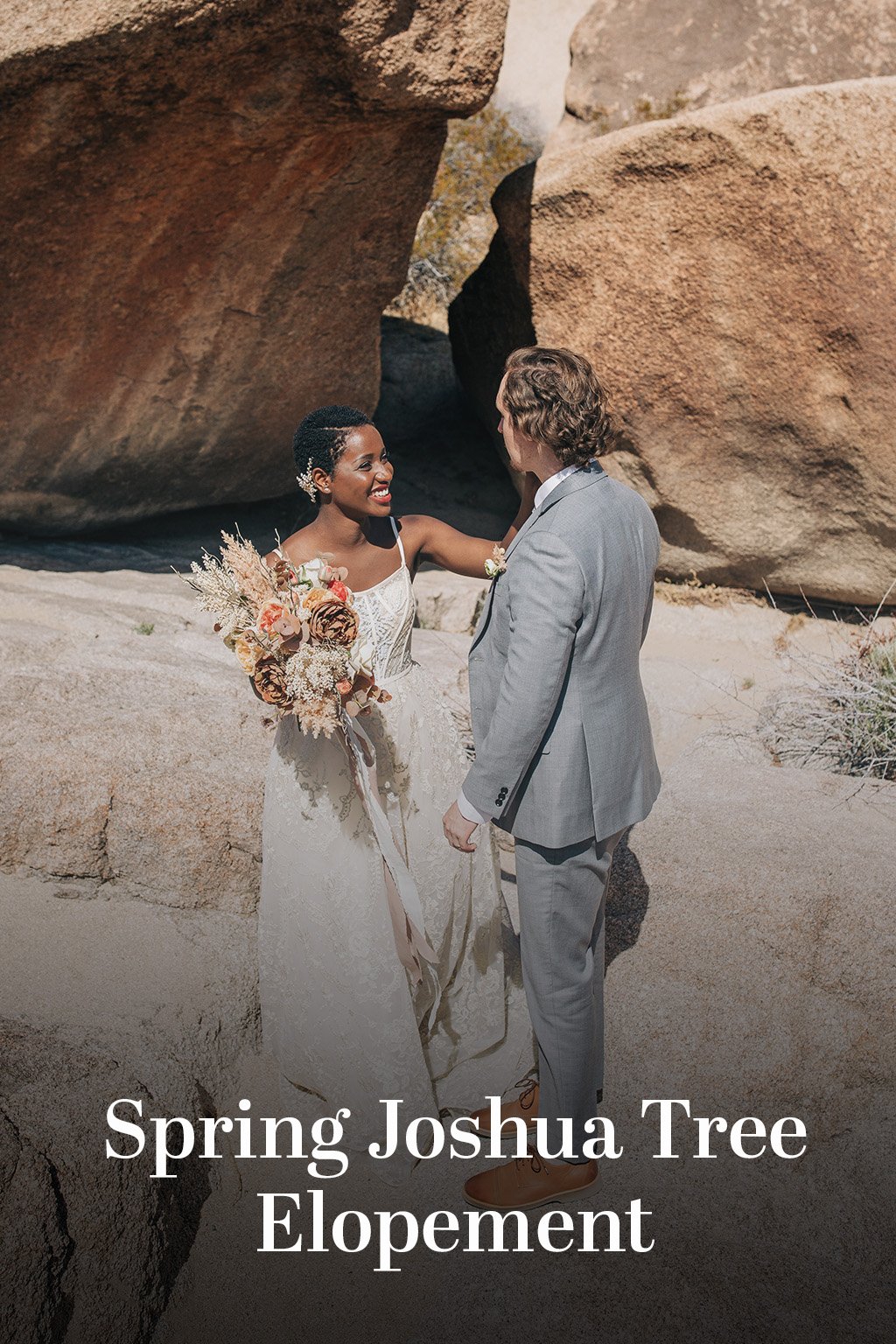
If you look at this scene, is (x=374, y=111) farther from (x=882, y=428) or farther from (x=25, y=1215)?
(x=25, y=1215)

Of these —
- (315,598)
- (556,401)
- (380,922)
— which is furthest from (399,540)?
(380,922)

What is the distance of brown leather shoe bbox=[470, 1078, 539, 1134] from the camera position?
2924mm

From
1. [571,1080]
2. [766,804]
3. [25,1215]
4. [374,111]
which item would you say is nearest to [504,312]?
[374,111]

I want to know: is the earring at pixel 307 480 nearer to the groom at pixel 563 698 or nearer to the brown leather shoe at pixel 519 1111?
the groom at pixel 563 698

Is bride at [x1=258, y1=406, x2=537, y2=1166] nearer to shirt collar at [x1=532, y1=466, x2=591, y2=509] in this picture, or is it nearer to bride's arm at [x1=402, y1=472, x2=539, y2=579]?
bride's arm at [x1=402, y1=472, x2=539, y2=579]

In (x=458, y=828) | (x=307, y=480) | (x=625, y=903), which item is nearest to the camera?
(x=458, y=828)

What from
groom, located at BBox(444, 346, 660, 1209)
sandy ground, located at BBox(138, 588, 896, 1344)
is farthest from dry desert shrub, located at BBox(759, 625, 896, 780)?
groom, located at BBox(444, 346, 660, 1209)

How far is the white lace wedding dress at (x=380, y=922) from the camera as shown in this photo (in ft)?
9.09

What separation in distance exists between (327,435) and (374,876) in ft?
3.63

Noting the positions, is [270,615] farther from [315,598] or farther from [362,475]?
[362,475]

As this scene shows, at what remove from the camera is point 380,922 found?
277 cm

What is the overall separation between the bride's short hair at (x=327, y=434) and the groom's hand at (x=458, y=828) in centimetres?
94

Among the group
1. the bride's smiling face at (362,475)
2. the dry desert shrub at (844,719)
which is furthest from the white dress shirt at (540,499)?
the dry desert shrub at (844,719)

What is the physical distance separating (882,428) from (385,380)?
11.4 feet
